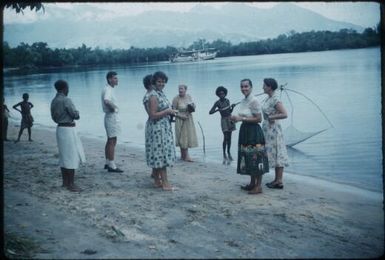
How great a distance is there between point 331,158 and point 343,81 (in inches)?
874

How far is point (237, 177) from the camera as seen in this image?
8.12 m

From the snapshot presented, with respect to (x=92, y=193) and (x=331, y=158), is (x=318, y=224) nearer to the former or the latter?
(x=92, y=193)

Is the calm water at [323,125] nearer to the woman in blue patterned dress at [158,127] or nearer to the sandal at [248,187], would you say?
the sandal at [248,187]

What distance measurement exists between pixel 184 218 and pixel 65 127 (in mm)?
2398

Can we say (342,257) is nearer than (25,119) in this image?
Yes

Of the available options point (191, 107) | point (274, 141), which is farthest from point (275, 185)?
point (191, 107)

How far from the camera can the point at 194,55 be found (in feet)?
395

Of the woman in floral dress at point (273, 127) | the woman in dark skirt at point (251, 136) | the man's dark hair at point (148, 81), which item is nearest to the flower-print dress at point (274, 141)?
the woman in floral dress at point (273, 127)

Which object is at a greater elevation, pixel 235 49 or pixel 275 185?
pixel 235 49

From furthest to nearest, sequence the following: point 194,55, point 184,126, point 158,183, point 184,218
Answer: point 194,55 → point 184,126 → point 158,183 → point 184,218

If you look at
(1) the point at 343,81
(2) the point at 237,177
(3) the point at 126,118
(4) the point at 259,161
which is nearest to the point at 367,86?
(1) the point at 343,81

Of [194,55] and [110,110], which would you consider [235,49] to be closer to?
[194,55]

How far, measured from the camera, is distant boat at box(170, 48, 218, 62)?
118 metres

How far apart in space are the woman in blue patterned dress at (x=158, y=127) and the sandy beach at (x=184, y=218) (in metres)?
0.62
